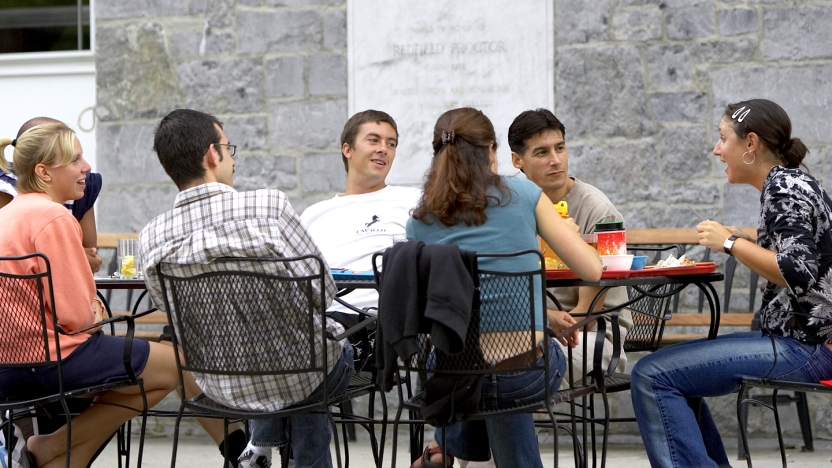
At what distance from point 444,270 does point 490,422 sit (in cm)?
51

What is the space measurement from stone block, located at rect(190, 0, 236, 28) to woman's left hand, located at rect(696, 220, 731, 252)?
3.26 metres

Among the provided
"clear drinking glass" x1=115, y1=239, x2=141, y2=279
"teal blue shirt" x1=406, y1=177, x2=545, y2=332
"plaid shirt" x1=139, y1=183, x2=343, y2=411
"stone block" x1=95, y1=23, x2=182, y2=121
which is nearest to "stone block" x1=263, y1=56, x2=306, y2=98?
"stone block" x1=95, y1=23, x2=182, y2=121

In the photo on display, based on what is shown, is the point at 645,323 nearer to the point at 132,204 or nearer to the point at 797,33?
the point at 797,33

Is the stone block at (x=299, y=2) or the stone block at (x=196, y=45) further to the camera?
the stone block at (x=196, y=45)

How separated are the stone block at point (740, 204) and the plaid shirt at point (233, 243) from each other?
9.00 ft

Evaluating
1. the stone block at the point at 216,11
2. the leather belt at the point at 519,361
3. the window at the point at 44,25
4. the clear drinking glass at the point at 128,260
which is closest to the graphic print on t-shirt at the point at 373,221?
the clear drinking glass at the point at 128,260

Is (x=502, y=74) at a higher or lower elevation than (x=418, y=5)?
lower

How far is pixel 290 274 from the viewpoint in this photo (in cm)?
284

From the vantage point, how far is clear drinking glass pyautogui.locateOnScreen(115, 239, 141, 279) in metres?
3.77

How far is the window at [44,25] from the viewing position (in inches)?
237

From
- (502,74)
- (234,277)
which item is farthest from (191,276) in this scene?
(502,74)

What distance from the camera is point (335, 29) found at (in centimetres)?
542

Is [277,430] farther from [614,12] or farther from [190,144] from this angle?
[614,12]

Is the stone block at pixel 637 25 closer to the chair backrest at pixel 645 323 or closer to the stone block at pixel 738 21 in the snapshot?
the stone block at pixel 738 21
